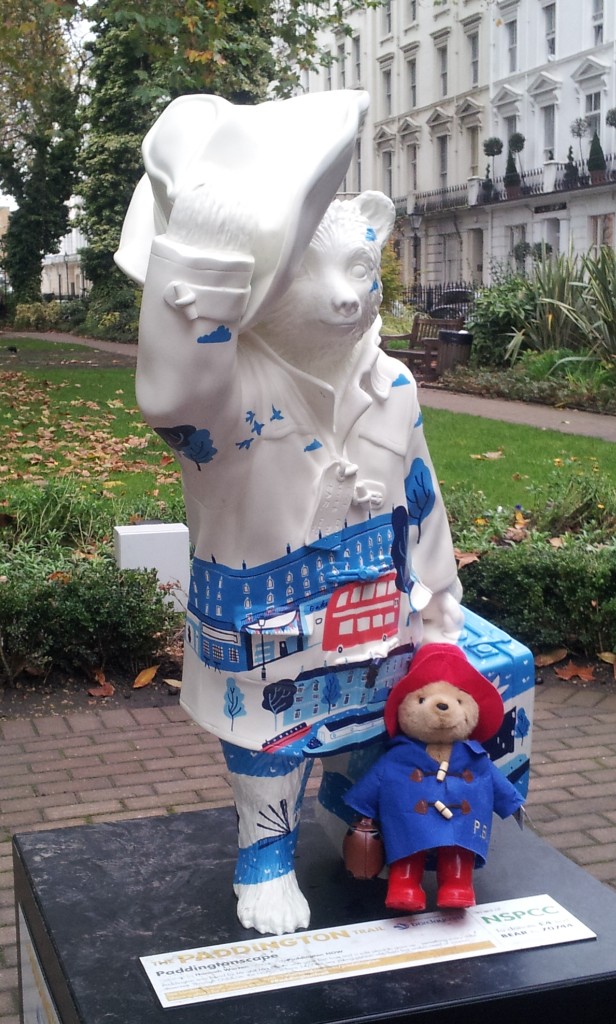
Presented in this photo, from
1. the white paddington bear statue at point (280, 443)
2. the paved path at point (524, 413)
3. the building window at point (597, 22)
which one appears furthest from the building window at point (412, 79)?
the white paddington bear statue at point (280, 443)

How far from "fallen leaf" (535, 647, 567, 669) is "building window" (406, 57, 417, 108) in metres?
38.6

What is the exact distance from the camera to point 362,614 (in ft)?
8.49

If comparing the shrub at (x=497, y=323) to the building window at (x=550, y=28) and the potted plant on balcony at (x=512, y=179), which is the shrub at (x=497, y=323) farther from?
the building window at (x=550, y=28)

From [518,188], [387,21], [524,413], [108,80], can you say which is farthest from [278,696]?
[387,21]

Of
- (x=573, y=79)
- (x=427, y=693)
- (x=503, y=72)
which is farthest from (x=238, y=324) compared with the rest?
(x=503, y=72)

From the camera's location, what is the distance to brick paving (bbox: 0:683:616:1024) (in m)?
4.38

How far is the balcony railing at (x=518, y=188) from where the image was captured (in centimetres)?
3206

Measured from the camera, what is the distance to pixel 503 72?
36.8m

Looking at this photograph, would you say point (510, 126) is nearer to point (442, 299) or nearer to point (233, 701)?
point (442, 299)

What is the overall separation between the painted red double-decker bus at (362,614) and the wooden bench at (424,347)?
13.9m

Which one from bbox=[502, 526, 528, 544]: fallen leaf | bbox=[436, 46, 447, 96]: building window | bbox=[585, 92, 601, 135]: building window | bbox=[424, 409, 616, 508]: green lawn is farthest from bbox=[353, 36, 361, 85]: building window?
bbox=[502, 526, 528, 544]: fallen leaf

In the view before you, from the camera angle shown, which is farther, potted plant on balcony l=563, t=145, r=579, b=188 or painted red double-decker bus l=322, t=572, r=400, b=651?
potted plant on balcony l=563, t=145, r=579, b=188

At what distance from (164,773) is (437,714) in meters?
2.54

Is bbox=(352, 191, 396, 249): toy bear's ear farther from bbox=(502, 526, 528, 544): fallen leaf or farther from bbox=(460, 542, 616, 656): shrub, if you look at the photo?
bbox=(502, 526, 528, 544): fallen leaf
